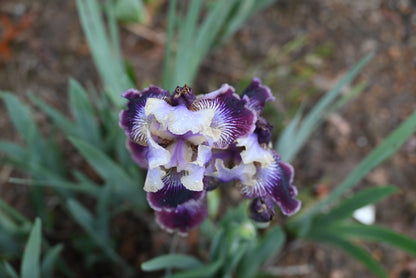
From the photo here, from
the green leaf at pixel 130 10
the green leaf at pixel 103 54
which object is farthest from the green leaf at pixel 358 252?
the green leaf at pixel 130 10

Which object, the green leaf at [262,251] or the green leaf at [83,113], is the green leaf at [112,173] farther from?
the green leaf at [262,251]

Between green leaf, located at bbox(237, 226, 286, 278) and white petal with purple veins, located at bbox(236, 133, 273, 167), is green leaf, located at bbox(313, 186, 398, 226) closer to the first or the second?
green leaf, located at bbox(237, 226, 286, 278)

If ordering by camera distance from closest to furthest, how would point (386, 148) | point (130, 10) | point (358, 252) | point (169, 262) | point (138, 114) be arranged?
point (138, 114)
point (169, 262)
point (386, 148)
point (358, 252)
point (130, 10)

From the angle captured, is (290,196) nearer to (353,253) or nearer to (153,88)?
(153,88)

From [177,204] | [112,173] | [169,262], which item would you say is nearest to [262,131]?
[177,204]

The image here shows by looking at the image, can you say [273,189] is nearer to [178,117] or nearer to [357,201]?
[178,117]

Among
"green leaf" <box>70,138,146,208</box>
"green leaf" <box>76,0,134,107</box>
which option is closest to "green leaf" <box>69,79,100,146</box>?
"green leaf" <box>76,0,134,107</box>

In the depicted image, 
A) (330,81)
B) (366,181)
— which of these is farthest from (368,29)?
(366,181)
